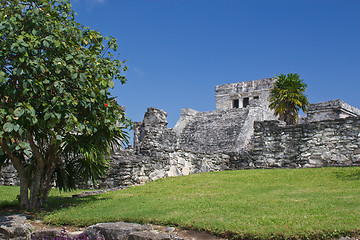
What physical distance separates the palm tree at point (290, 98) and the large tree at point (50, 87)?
15.9 metres

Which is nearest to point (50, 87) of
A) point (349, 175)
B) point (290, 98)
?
point (349, 175)

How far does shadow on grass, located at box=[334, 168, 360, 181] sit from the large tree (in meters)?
5.86

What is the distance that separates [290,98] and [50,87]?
1805cm

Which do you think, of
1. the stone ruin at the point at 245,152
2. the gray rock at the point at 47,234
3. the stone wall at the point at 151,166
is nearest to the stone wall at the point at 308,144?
the stone ruin at the point at 245,152

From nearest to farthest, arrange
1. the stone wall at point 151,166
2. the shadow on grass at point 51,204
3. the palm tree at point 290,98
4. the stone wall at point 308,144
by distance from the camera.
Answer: the shadow on grass at point 51,204 < the stone wall at point 151,166 < the stone wall at point 308,144 < the palm tree at point 290,98

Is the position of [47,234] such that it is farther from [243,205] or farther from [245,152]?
[245,152]

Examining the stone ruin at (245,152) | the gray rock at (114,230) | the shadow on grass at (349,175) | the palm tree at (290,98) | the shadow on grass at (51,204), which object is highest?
the palm tree at (290,98)

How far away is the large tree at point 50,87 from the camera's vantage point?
7.02 metres

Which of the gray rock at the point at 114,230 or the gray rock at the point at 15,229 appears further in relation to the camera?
the gray rock at the point at 15,229

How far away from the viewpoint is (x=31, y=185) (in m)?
8.80

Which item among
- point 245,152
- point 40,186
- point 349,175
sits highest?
point 245,152

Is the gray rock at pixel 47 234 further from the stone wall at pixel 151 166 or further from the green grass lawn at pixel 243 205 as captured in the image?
the stone wall at pixel 151 166

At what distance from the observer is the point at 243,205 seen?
7.16 meters

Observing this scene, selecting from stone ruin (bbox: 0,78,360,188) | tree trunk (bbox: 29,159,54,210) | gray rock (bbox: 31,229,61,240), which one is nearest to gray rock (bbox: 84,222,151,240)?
gray rock (bbox: 31,229,61,240)
